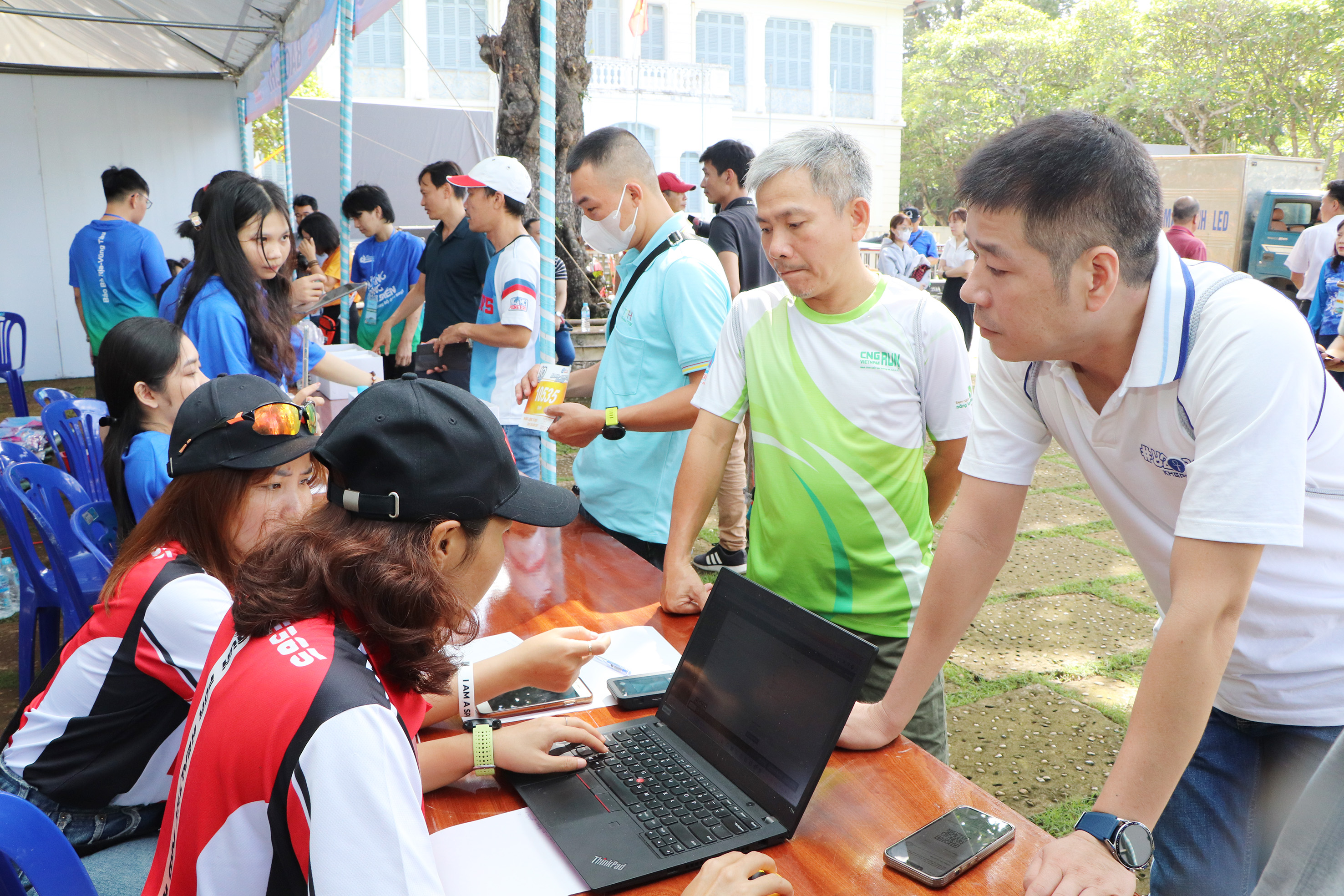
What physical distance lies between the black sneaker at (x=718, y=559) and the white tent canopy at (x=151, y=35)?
4598 mm

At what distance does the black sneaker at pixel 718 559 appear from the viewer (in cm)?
418

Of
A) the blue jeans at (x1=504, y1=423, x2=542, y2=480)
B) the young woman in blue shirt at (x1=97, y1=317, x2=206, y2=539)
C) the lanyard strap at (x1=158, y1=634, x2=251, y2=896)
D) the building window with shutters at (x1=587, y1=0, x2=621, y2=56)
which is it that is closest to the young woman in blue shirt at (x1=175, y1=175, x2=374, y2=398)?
the young woman in blue shirt at (x1=97, y1=317, x2=206, y2=539)

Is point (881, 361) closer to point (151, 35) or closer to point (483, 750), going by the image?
point (483, 750)

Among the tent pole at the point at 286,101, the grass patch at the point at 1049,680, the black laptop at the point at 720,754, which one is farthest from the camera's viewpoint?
the tent pole at the point at 286,101

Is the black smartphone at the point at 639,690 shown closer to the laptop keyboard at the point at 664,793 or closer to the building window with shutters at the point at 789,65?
the laptop keyboard at the point at 664,793

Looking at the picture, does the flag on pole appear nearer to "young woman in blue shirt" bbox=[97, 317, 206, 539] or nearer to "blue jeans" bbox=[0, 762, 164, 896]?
"young woman in blue shirt" bbox=[97, 317, 206, 539]

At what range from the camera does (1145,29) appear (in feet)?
70.9

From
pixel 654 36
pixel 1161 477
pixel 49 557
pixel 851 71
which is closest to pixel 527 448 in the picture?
pixel 49 557

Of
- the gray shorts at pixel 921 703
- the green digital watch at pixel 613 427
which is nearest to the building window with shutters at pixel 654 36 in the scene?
the green digital watch at pixel 613 427

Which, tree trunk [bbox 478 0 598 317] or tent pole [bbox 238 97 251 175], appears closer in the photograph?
tree trunk [bbox 478 0 598 317]

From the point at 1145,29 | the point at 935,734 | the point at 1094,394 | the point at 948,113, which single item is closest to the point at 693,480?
the point at 935,734

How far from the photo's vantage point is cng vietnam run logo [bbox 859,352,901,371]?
69.7 inches

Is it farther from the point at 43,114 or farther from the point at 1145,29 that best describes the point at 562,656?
the point at 1145,29

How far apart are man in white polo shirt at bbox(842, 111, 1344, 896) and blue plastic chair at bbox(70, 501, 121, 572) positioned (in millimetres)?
1894
